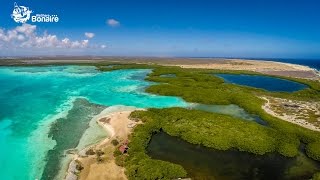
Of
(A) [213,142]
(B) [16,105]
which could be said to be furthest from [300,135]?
(B) [16,105]

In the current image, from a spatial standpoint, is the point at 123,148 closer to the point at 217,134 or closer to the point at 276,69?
the point at 217,134

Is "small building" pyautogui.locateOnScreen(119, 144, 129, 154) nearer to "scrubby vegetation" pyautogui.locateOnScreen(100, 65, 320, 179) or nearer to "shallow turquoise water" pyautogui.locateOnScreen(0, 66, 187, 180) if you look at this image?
"scrubby vegetation" pyautogui.locateOnScreen(100, 65, 320, 179)

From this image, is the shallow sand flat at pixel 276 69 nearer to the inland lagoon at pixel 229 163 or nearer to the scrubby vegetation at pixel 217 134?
the scrubby vegetation at pixel 217 134

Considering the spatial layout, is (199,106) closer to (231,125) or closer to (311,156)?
(231,125)

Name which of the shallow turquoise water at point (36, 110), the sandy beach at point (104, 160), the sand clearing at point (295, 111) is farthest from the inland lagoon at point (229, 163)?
the shallow turquoise water at point (36, 110)

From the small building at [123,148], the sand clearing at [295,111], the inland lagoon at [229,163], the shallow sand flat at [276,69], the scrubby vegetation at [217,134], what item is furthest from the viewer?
the shallow sand flat at [276,69]

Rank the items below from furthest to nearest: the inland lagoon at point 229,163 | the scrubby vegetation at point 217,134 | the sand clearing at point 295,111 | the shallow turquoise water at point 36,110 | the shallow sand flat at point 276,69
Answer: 1. the shallow sand flat at point 276,69
2. the sand clearing at point 295,111
3. the shallow turquoise water at point 36,110
4. the scrubby vegetation at point 217,134
5. the inland lagoon at point 229,163

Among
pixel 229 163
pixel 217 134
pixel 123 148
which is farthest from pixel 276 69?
pixel 123 148

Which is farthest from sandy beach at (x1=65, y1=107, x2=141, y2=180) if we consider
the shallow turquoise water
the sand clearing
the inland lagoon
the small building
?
the sand clearing

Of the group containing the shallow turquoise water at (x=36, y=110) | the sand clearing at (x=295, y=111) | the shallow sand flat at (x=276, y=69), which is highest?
the shallow sand flat at (x=276, y=69)
